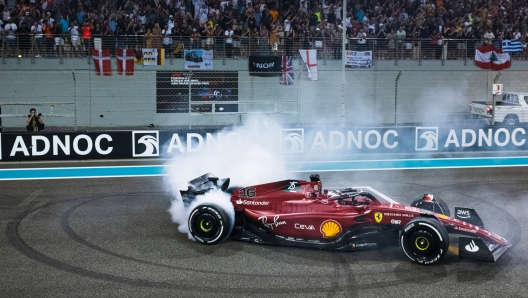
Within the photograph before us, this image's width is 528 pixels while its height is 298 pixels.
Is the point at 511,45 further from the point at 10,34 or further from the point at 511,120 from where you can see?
the point at 10,34

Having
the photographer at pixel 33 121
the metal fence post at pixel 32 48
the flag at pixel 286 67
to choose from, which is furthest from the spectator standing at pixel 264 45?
the photographer at pixel 33 121

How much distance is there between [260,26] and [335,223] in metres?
16.9

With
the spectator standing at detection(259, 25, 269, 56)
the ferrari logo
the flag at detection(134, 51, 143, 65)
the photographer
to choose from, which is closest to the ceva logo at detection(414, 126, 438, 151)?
the spectator standing at detection(259, 25, 269, 56)

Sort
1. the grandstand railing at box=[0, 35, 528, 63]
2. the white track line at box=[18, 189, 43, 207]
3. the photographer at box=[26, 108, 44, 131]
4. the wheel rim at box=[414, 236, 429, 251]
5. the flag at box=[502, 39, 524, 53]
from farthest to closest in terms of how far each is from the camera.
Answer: the flag at box=[502, 39, 524, 53] < the grandstand railing at box=[0, 35, 528, 63] < the photographer at box=[26, 108, 44, 131] < the white track line at box=[18, 189, 43, 207] < the wheel rim at box=[414, 236, 429, 251]

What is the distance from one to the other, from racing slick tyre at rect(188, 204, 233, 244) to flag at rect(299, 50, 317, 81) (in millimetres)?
→ 15096

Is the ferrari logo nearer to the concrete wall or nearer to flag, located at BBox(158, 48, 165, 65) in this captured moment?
the concrete wall

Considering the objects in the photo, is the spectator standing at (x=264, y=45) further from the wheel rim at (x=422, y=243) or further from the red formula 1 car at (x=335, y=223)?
the wheel rim at (x=422, y=243)

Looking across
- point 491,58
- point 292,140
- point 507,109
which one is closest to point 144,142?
point 292,140

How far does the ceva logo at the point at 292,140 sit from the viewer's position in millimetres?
15922

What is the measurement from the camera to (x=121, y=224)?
9.29 meters

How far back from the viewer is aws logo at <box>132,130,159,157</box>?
15.5m

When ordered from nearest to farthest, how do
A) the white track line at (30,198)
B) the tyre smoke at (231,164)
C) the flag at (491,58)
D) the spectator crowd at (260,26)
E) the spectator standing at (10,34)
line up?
the tyre smoke at (231,164), the white track line at (30,198), the spectator standing at (10,34), the spectator crowd at (260,26), the flag at (491,58)

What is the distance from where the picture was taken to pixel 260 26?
77.9ft

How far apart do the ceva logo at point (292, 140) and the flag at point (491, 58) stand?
37.6 ft
